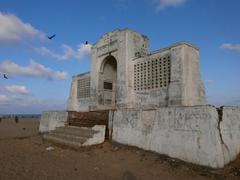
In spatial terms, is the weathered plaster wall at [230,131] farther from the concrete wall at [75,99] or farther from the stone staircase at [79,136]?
the concrete wall at [75,99]

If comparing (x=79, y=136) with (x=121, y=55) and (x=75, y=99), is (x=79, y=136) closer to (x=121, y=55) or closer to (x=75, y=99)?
(x=121, y=55)

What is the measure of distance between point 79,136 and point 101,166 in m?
3.22

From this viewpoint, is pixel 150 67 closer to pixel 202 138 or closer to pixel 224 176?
pixel 202 138

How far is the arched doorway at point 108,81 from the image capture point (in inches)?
651

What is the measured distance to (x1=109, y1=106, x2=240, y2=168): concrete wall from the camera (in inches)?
237

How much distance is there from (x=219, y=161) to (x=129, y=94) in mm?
8299

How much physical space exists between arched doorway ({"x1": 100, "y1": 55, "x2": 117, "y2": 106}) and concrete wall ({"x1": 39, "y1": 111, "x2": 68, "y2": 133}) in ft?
13.5

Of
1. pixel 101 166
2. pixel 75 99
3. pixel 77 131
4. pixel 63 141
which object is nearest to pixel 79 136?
pixel 63 141

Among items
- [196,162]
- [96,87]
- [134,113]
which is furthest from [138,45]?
Result: [196,162]

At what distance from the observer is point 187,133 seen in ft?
21.7

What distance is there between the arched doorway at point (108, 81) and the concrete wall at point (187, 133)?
810cm

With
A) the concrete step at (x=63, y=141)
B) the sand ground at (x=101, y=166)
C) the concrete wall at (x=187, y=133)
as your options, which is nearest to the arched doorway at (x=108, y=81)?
the concrete step at (x=63, y=141)

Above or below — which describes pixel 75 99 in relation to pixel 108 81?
below

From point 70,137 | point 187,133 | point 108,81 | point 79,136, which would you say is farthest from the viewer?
point 108,81
